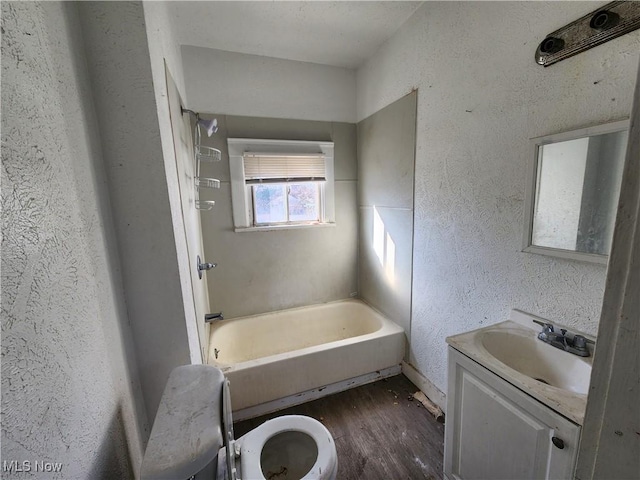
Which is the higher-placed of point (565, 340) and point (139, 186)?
point (139, 186)

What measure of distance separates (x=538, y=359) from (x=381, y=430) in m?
1.05

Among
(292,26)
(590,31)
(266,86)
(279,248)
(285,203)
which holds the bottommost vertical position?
(279,248)

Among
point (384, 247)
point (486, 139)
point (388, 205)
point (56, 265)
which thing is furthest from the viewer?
point (384, 247)

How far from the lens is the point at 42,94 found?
0.61 m

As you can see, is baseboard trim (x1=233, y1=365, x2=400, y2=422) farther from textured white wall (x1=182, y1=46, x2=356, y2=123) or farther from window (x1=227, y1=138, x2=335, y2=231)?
textured white wall (x1=182, y1=46, x2=356, y2=123)

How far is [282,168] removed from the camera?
2451 millimetres

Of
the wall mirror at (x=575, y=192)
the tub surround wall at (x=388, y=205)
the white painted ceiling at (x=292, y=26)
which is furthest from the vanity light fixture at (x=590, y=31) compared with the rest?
the white painted ceiling at (x=292, y=26)

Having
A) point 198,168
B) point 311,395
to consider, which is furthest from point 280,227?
point 311,395

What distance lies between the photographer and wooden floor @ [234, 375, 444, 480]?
56.1 inches

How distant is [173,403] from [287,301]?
1.89m

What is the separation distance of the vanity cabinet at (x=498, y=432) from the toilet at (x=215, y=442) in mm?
612

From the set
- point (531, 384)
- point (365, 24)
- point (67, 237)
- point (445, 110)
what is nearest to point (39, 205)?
point (67, 237)

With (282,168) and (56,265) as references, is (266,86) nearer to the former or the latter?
(282,168)

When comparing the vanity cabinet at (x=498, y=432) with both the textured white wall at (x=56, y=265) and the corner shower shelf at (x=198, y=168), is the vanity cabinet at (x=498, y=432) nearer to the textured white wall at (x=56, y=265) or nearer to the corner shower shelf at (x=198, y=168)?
the textured white wall at (x=56, y=265)
